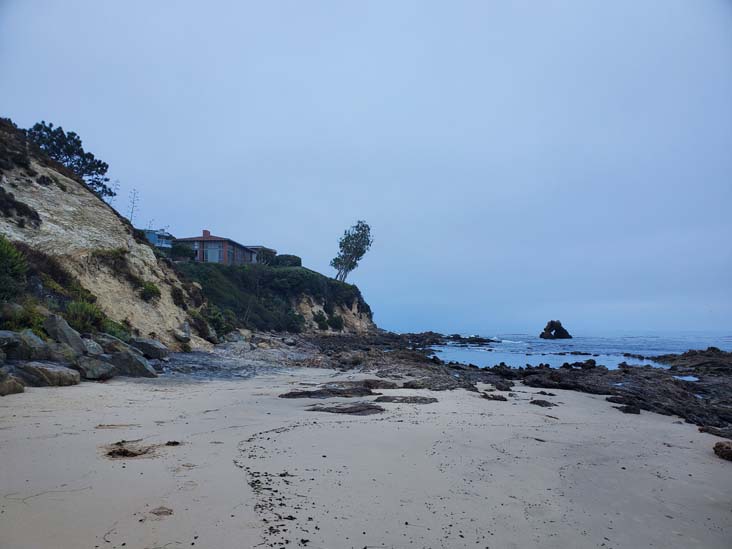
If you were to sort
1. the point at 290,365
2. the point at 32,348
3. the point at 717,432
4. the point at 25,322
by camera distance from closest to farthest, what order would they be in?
the point at 717,432, the point at 32,348, the point at 25,322, the point at 290,365

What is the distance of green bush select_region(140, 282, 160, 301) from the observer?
61.6 ft

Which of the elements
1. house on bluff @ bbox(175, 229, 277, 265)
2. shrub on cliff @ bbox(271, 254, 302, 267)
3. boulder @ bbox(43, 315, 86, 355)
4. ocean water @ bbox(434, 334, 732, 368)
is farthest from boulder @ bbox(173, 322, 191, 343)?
shrub on cliff @ bbox(271, 254, 302, 267)

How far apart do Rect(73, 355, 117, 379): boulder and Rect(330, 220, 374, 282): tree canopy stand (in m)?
60.6

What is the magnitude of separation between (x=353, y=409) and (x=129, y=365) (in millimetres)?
6473

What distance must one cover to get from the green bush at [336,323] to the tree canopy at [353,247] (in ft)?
57.7

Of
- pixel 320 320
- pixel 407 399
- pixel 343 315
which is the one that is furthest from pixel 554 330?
pixel 407 399

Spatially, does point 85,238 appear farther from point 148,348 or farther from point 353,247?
point 353,247

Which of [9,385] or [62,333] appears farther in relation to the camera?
[62,333]

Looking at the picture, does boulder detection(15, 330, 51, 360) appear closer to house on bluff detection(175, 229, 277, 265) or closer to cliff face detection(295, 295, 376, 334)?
cliff face detection(295, 295, 376, 334)

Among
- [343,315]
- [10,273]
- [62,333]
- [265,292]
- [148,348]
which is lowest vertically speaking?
[148,348]

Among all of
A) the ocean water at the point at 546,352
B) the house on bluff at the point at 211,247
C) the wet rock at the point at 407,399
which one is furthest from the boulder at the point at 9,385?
the house on bluff at the point at 211,247

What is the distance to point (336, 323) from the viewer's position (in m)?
52.6

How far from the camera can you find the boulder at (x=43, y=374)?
7766 mm

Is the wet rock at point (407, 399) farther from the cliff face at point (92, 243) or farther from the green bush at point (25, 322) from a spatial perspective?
the cliff face at point (92, 243)
